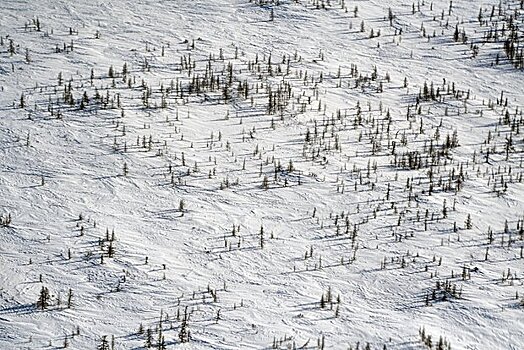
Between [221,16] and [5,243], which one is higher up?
[221,16]

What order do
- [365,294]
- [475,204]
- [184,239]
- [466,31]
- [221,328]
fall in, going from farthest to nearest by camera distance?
[466,31] < [475,204] < [184,239] < [365,294] < [221,328]

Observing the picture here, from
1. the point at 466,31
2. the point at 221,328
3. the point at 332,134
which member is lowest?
the point at 221,328

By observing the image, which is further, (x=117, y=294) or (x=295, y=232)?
(x=295, y=232)

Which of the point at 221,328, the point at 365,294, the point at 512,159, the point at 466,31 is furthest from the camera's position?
the point at 466,31

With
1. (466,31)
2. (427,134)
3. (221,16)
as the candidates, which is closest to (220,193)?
(427,134)

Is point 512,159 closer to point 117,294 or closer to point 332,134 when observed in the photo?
point 332,134

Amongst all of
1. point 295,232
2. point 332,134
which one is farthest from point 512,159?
point 295,232
